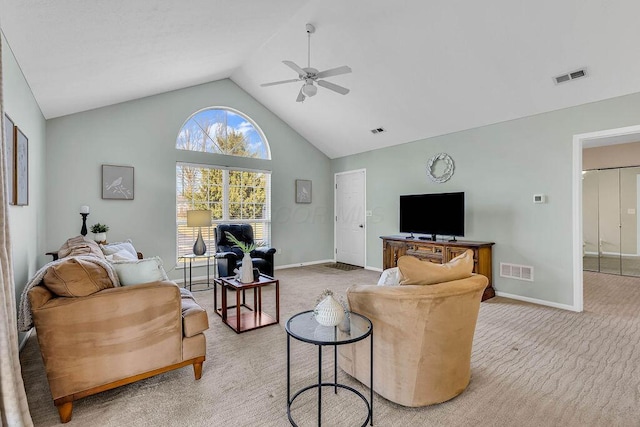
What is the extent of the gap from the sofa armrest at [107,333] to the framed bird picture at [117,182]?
136 inches

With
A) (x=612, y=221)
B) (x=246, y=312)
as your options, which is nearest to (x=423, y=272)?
(x=246, y=312)

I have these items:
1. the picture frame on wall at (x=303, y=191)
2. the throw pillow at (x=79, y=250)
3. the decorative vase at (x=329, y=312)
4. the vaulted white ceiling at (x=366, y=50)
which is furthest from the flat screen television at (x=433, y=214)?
the throw pillow at (x=79, y=250)

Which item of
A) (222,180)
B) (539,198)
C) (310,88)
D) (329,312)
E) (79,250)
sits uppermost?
(310,88)

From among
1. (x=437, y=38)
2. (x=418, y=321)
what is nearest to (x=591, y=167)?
(x=437, y=38)

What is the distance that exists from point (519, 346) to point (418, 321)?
1.72 meters

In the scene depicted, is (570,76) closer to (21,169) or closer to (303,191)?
(303,191)

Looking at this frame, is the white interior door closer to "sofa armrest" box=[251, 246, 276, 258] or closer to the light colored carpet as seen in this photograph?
"sofa armrest" box=[251, 246, 276, 258]

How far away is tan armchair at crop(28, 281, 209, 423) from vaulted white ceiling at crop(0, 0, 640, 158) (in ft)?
6.09

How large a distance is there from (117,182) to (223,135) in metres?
1.97

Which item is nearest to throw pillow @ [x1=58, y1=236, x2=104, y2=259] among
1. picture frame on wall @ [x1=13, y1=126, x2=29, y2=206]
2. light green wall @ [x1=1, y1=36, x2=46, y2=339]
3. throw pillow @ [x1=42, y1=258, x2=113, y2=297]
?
light green wall @ [x1=1, y1=36, x2=46, y2=339]

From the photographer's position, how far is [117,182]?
4852mm

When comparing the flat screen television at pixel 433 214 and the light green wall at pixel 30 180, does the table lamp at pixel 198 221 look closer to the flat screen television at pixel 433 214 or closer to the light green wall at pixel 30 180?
the light green wall at pixel 30 180

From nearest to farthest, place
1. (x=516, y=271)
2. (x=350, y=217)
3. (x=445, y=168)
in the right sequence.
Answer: (x=516, y=271) < (x=445, y=168) < (x=350, y=217)

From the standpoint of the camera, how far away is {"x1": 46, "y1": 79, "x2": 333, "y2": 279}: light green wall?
4.50 m
